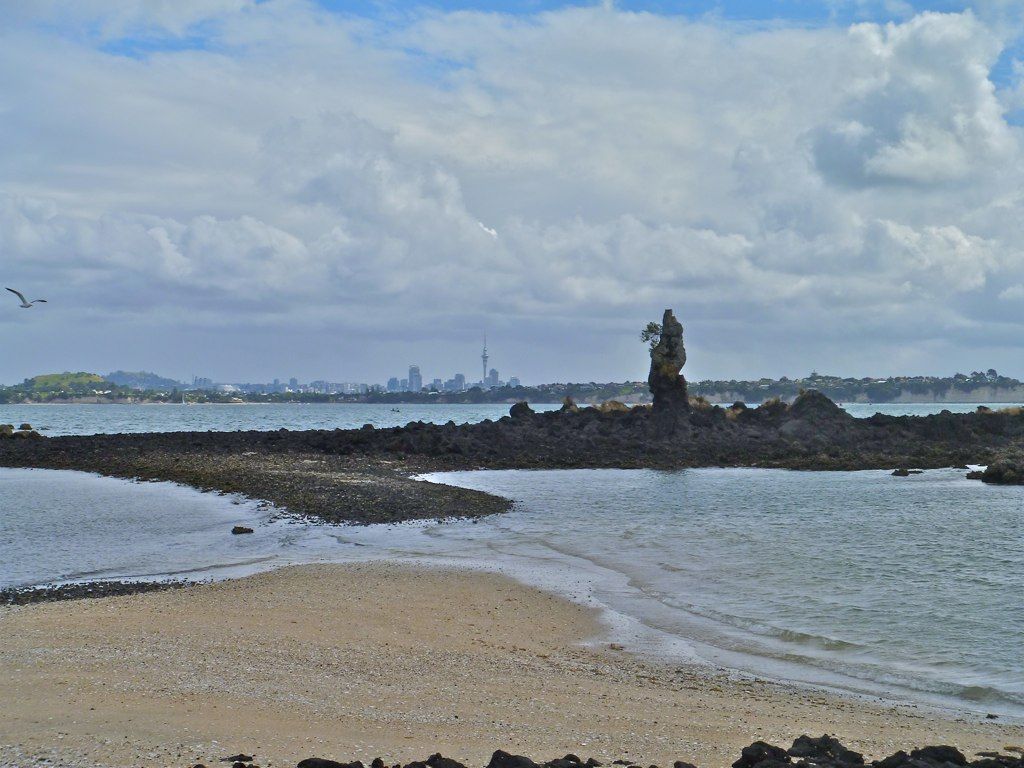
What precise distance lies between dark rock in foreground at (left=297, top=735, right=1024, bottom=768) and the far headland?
2497 cm

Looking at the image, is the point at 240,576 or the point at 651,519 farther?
the point at 651,519

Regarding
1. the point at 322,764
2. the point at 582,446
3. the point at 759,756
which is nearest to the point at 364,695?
the point at 322,764

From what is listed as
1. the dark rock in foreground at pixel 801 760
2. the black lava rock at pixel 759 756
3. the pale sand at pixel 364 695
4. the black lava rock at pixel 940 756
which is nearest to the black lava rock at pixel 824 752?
the dark rock in foreground at pixel 801 760

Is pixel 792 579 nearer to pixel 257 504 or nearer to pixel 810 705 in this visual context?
pixel 810 705

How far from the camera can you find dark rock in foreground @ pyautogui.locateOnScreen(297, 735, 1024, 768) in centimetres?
710

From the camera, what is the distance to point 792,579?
18531 mm

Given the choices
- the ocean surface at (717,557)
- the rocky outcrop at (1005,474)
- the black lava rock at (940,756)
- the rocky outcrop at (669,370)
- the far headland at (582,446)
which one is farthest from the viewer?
the rocky outcrop at (669,370)

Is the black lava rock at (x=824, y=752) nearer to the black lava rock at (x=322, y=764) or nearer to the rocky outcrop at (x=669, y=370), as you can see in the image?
the black lava rock at (x=322, y=764)

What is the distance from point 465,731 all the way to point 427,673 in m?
2.32

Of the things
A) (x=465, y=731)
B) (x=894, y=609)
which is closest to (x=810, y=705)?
(x=465, y=731)

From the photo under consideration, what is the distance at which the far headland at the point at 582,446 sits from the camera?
41.5 metres

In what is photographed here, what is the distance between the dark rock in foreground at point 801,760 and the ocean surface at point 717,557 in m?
3.57

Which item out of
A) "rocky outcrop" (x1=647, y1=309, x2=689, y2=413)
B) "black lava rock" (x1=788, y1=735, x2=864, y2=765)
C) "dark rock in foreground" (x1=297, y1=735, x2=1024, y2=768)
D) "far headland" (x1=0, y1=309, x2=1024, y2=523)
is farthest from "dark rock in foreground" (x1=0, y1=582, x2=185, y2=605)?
"rocky outcrop" (x1=647, y1=309, x2=689, y2=413)

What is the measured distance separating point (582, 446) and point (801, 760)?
166 feet
